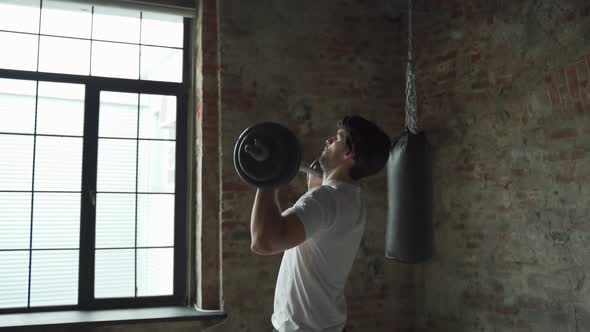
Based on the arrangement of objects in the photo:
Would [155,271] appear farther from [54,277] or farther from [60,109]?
[60,109]

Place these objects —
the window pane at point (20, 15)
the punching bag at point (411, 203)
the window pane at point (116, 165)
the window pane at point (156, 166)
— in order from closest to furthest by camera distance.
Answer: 1. the punching bag at point (411, 203)
2. the window pane at point (20, 15)
3. the window pane at point (116, 165)
4. the window pane at point (156, 166)

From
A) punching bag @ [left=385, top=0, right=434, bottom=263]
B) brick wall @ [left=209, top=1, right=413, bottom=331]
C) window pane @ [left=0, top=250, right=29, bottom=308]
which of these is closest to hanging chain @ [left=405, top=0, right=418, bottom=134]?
punching bag @ [left=385, top=0, right=434, bottom=263]

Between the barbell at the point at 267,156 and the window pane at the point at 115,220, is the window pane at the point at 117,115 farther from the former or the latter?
the barbell at the point at 267,156

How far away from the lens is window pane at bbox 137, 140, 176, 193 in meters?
3.90

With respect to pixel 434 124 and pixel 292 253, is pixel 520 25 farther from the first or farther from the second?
pixel 292 253

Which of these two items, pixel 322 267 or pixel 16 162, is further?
pixel 16 162

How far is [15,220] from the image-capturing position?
140 inches

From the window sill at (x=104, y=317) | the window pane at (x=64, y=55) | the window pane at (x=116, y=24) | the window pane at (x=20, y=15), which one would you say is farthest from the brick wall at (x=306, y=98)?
the window pane at (x=20, y=15)

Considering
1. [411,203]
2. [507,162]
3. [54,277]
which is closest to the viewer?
[411,203]

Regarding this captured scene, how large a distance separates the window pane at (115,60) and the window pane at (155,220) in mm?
925

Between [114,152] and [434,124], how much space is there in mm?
2385

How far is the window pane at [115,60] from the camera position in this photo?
3.84m

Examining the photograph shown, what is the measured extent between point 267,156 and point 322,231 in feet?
1.19

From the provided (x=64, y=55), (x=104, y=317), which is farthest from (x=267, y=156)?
(x=64, y=55)
